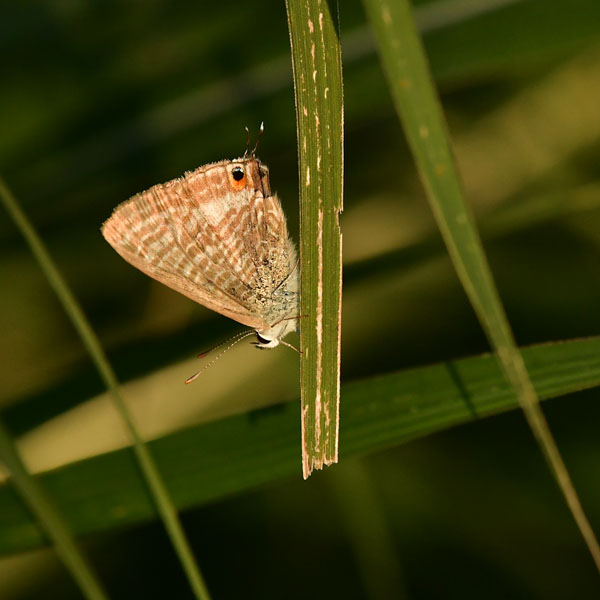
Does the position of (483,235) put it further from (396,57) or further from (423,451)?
(396,57)

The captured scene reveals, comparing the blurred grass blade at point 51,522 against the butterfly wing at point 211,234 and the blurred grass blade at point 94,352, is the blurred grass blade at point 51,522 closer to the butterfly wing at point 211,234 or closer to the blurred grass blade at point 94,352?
the blurred grass blade at point 94,352

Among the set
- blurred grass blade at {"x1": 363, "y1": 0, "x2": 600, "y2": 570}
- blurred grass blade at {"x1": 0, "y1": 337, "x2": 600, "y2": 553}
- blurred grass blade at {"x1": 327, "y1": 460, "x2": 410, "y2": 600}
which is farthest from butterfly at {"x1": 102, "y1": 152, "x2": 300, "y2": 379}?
blurred grass blade at {"x1": 363, "y1": 0, "x2": 600, "y2": 570}

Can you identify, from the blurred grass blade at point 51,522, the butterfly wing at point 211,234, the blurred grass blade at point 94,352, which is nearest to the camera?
the blurred grass blade at point 51,522

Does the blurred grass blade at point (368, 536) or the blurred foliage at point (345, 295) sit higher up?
the blurred foliage at point (345, 295)

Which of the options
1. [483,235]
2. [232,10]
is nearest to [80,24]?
[232,10]

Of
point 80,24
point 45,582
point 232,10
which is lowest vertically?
point 45,582

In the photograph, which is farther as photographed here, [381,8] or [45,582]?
[45,582]

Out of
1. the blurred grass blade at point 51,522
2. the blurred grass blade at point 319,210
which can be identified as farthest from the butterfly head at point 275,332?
the blurred grass blade at point 51,522
